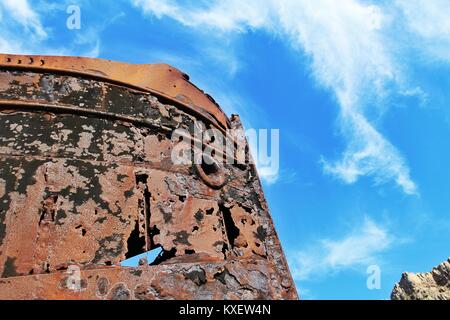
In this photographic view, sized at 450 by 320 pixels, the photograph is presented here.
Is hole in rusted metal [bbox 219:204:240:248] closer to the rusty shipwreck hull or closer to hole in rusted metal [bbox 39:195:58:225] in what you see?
the rusty shipwreck hull

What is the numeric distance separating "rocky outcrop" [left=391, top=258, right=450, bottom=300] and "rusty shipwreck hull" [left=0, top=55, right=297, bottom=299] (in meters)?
26.2

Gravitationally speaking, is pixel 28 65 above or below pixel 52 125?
above

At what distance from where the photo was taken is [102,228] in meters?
3.32

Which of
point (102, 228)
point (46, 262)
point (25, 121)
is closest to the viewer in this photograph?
point (46, 262)

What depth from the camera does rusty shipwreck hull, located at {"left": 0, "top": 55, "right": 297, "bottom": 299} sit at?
3.07 meters

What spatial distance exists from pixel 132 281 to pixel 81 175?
103 cm

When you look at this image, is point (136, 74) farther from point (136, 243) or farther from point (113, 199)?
point (136, 243)

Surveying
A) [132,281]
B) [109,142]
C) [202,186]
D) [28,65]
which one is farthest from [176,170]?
[28,65]

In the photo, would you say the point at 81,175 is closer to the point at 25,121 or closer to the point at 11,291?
the point at 25,121

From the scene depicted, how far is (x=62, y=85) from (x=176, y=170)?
1.38 m

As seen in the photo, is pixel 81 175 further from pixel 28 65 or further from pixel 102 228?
pixel 28 65
